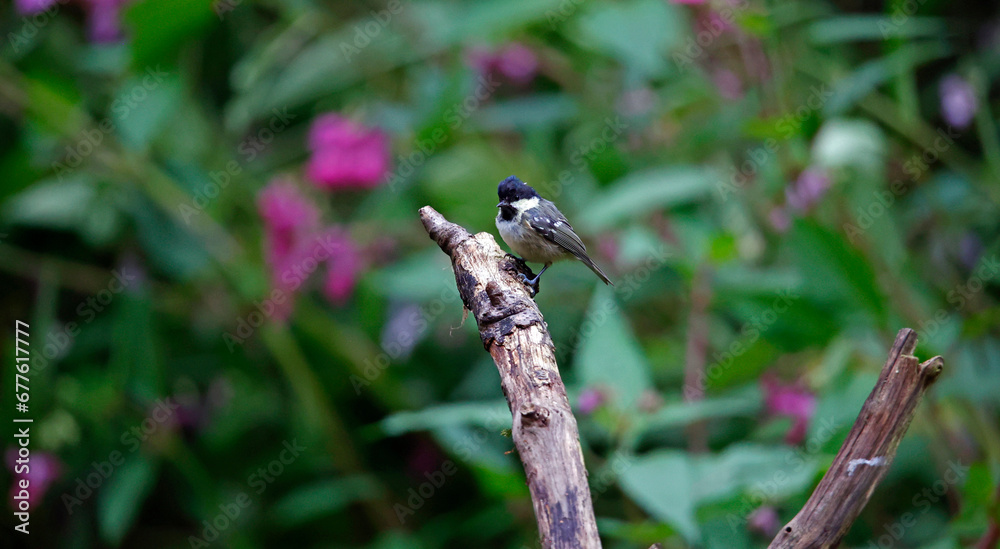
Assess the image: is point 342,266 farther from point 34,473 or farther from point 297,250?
point 34,473

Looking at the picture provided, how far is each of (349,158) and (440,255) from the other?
22.7 inches

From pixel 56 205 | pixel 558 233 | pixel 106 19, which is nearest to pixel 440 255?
pixel 558 233

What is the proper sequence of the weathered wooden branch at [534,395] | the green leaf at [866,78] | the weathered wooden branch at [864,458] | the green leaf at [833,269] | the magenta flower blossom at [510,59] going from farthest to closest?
the magenta flower blossom at [510,59], the green leaf at [866,78], the green leaf at [833,269], the weathered wooden branch at [864,458], the weathered wooden branch at [534,395]

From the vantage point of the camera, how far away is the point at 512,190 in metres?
2.97

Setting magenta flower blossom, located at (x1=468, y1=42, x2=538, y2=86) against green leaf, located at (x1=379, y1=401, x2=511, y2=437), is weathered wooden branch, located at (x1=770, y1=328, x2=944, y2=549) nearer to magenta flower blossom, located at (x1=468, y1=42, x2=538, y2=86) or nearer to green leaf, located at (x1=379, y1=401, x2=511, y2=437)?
green leaf, located at (x1=379, y1=401, x2=511, y2=437)

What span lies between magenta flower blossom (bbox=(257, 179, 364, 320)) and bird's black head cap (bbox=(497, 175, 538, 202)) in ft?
2.39

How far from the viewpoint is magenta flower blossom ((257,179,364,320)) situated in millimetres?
3182

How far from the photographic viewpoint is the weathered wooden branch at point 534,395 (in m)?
1.16

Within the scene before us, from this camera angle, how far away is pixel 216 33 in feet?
13.7

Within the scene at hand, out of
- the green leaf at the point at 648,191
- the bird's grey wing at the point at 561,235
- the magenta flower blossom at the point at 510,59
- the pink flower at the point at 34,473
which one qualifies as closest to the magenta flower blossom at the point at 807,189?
the green leaf at the point at 648,191

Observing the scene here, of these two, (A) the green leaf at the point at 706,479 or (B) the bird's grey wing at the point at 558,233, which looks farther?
(B) the bird's grey wing at the point at 558,233

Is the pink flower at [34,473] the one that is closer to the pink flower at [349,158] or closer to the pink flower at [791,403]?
the pink flower at [349,158]

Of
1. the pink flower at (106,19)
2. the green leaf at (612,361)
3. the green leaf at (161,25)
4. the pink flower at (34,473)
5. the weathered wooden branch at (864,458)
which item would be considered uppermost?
the pink flower at (106,19)

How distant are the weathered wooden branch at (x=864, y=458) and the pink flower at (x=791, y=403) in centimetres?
146
